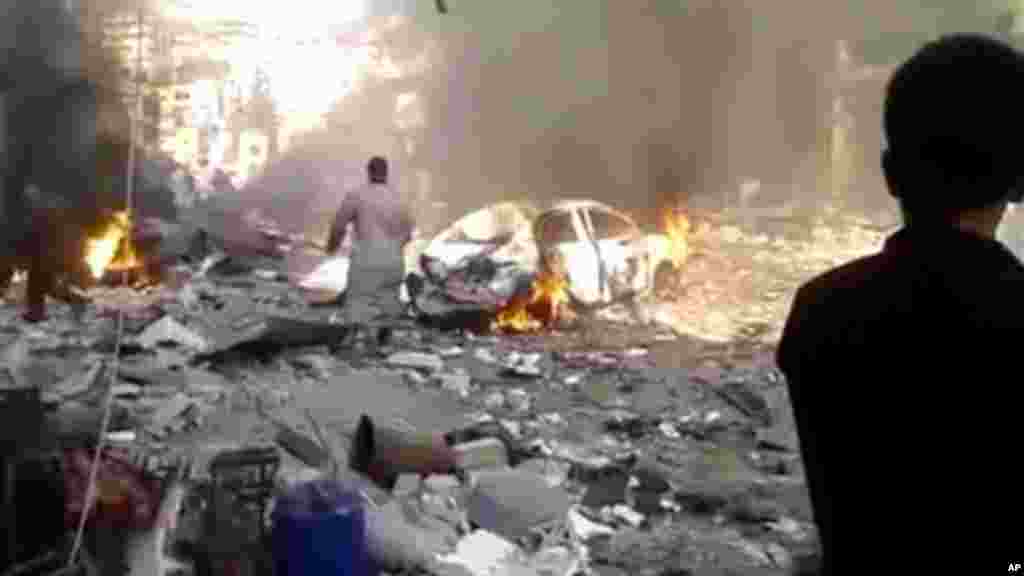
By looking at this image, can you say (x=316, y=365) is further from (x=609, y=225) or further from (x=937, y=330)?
(x=937, y=330)

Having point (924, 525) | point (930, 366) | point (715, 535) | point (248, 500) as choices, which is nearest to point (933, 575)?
point (924, 525)

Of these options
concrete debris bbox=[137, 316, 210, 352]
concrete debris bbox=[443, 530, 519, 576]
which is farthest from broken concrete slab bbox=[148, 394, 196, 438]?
concrete debris bbox=[443, 530, 519, 576]

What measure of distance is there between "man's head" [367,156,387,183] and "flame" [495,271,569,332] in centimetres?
173

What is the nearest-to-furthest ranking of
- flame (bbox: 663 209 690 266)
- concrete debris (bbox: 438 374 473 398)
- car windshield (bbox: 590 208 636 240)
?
1. concrete debris (bbox: 438 374 473 398)
2. car windshield (bbox: 590 208 636 240)
3. flame (bbox: 663 209 690 266)

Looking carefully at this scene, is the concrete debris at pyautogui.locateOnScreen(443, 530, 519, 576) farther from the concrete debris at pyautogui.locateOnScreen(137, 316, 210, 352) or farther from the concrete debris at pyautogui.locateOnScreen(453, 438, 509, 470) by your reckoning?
the concrete debris at pyautogui.locateOnScreen(137, 316, 210, 352)

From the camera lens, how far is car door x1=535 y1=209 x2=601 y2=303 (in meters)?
12.5

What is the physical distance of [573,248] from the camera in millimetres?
12641

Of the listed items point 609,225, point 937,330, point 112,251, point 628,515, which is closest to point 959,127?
point 937,330

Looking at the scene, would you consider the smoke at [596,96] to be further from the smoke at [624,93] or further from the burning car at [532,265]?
A: the burning car at [532,265]

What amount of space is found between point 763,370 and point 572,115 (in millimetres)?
11920

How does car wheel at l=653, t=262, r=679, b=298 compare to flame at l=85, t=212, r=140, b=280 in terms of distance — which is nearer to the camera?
flame at l=85, t=212, r=140, b=280

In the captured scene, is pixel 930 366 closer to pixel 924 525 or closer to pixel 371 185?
pixel 924 525

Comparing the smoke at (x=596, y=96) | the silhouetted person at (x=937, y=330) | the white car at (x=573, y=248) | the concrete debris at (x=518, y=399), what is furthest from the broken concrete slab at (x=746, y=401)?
the smoke at (x=596, y=96)

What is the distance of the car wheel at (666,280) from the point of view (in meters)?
13.6
